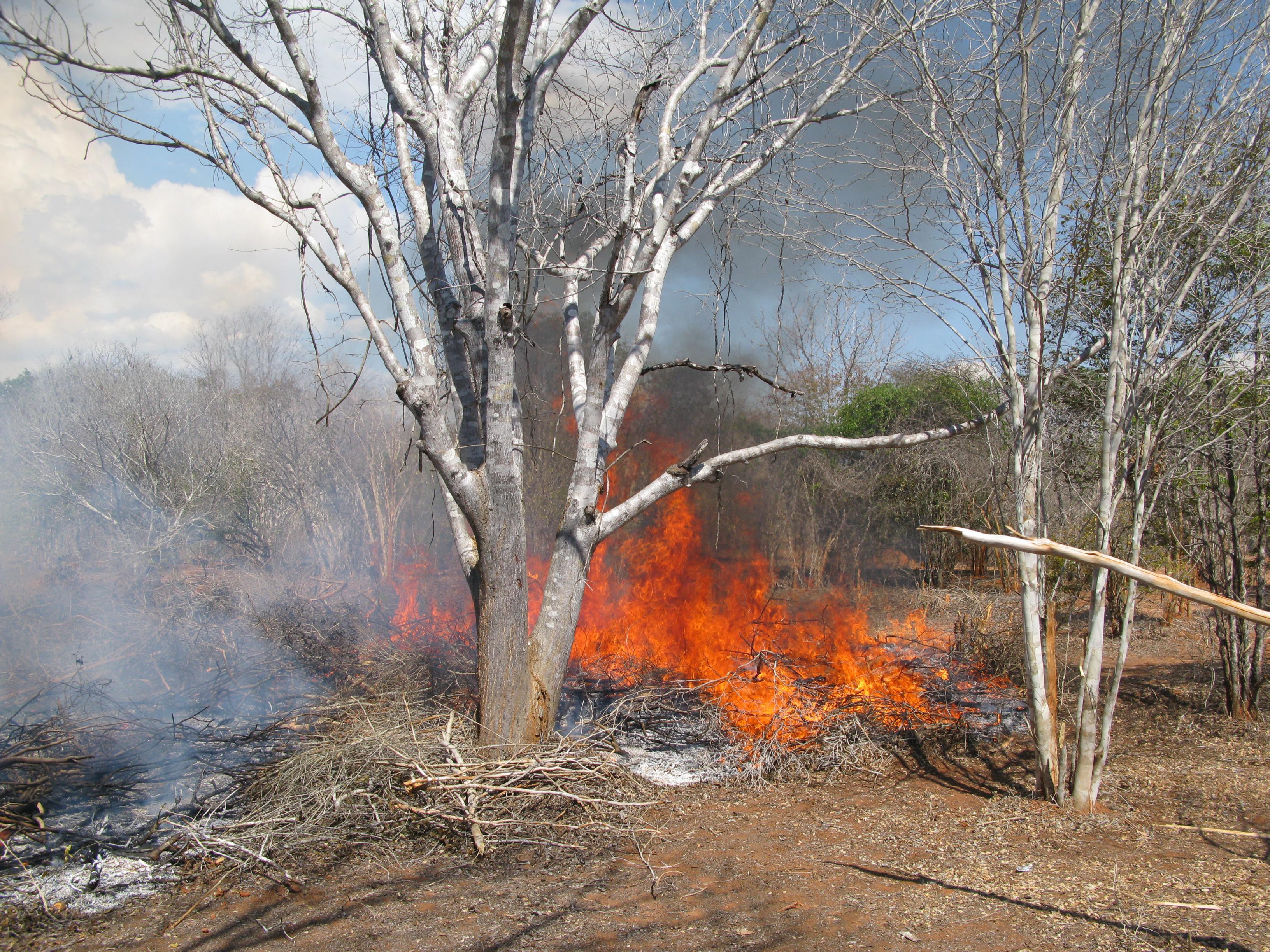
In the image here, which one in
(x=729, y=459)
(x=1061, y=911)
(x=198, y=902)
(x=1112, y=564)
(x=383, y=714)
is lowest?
(x=198, y=902)

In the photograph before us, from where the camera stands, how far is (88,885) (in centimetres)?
389

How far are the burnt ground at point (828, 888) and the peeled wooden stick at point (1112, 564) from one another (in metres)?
2.17

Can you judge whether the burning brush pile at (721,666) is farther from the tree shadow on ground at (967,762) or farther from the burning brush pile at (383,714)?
the tree shadow on ground at (967,762)

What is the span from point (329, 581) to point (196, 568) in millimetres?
1974

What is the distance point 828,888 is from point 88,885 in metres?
3.88

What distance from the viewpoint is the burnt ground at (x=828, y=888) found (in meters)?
3.26

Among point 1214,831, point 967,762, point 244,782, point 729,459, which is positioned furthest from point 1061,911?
point 244,782

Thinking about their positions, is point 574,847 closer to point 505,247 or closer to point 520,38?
point 505,247

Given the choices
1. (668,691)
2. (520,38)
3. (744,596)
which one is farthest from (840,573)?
(520,38)

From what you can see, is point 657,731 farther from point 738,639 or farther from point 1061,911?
point 1061,911

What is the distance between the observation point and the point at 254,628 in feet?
27.0

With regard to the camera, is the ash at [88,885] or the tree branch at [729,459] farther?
the tree branch at [729,459]

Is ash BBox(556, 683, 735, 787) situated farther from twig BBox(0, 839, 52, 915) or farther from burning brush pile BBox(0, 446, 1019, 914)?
twig BBox(0, 839, 52, 915)

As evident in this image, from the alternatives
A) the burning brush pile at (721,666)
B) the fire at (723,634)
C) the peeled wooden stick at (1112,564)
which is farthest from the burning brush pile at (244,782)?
the peeled wooden stick at (1112,564)
